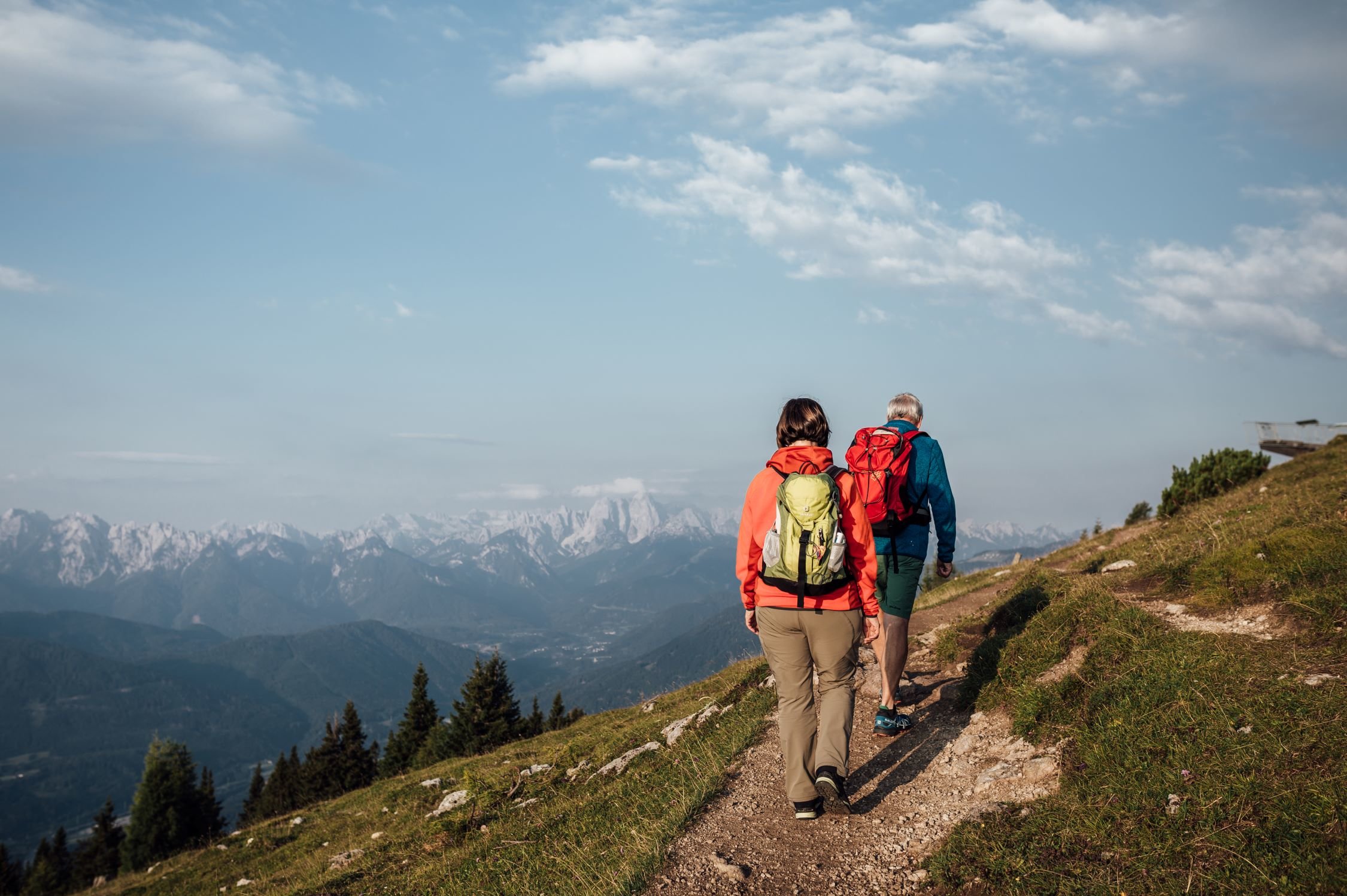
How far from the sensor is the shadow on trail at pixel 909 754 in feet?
22.7

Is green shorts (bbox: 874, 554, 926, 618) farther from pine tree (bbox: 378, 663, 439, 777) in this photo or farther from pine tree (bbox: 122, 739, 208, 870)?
pine tree (bbox: 122, 739, 208, 870)

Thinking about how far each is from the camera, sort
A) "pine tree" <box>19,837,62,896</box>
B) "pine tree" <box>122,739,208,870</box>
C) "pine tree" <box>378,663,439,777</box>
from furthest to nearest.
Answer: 1. "pine tree" <box>378,663,439,777</box>
2. "pine tree" <box>122,739,208,870</box>
3. "pine tree" <box>19,837,62,896</box>

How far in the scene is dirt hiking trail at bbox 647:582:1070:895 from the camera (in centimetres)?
543

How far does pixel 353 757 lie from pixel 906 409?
80.8m

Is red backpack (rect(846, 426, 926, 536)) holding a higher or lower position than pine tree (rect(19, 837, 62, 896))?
higher

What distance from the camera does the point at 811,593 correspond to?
6051mm

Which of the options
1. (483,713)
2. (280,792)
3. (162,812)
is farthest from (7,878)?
(483,713)

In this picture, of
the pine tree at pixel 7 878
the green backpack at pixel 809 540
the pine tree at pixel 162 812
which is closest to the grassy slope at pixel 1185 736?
the green backpack at pixel 809 540

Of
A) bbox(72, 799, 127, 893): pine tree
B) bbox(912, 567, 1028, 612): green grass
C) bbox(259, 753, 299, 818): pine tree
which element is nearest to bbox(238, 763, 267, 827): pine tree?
bbox(259, 753, 299, 818): pine tree

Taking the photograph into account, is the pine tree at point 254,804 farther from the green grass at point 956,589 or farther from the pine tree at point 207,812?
the green grass at point 956,589

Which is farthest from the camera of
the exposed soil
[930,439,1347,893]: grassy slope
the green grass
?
the green grass

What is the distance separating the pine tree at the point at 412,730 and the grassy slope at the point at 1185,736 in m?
68.9

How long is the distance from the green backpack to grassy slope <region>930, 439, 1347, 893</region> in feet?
7.22

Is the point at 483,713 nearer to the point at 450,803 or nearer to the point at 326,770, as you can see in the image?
the point at 326,770
